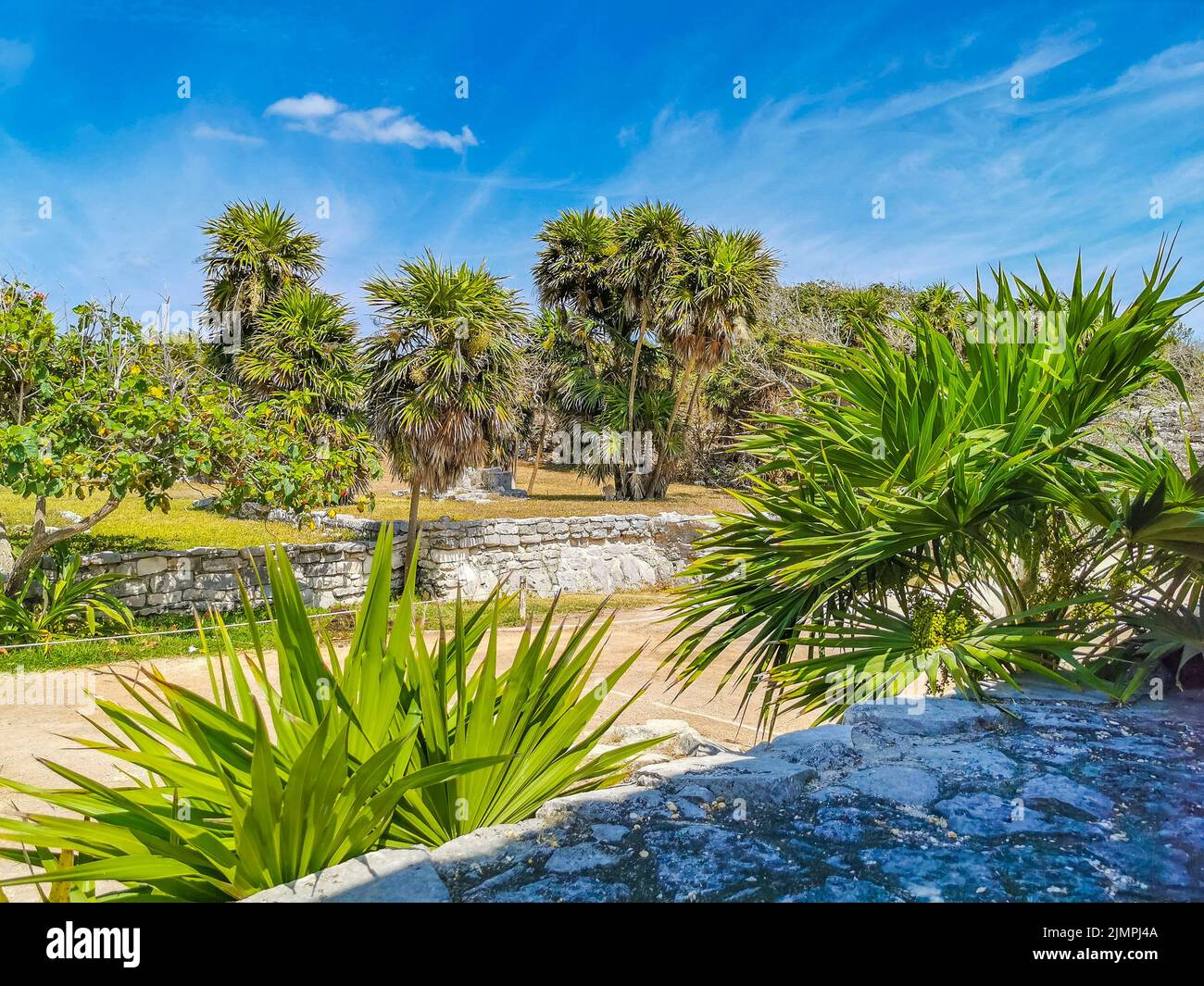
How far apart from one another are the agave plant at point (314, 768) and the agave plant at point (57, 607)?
8.95 metres

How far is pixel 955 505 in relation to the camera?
10.9ft

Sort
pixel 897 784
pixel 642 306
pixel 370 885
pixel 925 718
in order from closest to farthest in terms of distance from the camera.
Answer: pixel 370 885 → pixel 897 784 → pixel 925 718 → pixel 642 306

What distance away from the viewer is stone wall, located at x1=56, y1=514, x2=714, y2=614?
1156cm

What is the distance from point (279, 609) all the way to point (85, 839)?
0.76 metres

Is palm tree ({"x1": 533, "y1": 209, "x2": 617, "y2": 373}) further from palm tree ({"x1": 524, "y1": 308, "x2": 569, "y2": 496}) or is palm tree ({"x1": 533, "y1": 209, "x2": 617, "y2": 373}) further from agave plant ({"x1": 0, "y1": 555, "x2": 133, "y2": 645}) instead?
agave plant ({"x1": 0, "y1": 555, "x2": 133, "y2": 645})

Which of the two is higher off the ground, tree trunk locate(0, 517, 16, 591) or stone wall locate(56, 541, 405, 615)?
tree trunk locate(0, 517, 16, 591)

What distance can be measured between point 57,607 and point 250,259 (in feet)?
34.0

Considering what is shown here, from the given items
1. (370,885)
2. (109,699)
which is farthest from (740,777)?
(109,699)

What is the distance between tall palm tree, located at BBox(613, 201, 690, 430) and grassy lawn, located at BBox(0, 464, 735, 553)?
164 inches

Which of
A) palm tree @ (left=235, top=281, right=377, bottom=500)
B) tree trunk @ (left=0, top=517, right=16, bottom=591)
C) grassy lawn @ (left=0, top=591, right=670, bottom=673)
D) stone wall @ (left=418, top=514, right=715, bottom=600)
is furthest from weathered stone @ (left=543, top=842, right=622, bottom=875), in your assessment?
palm tree @ (left=235, top=281, right=377, bottom=500)

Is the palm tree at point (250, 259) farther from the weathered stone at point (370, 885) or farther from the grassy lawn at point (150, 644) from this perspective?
the weathered stone at point (370, 885)

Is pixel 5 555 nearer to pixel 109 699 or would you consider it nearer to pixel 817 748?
pixel 109 699

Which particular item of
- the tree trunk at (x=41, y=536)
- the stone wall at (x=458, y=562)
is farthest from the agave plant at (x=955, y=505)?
the tree trunk at (x=41, y=536)

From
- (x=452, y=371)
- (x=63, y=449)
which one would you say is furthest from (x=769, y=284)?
(x=63, y=449)
